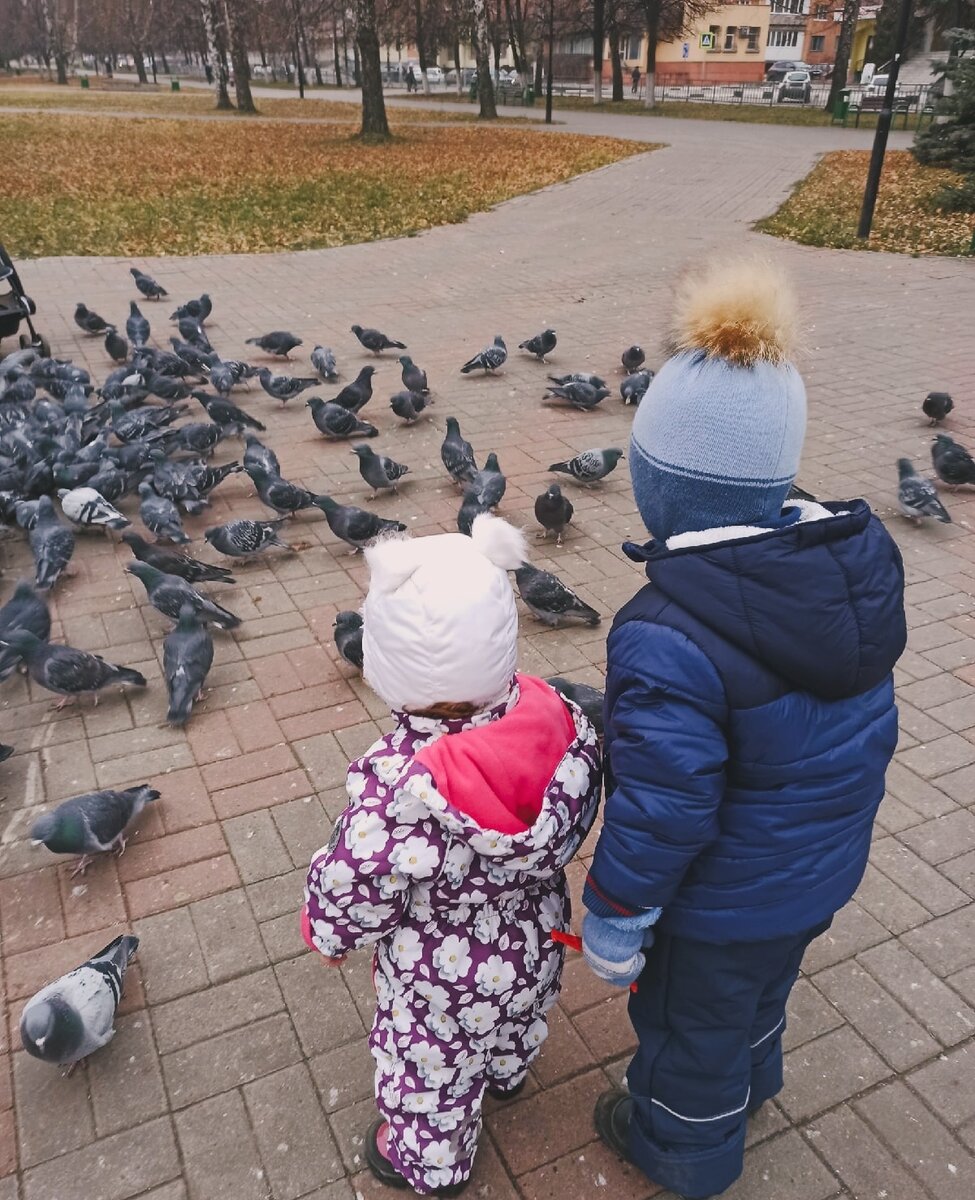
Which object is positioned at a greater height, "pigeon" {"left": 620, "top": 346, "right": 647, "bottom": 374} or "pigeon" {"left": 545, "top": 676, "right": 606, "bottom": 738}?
"pigeon" {"left": 545, "top": 676, "right": 606, "bottom": 738}

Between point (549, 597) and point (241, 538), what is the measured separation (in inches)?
82.7

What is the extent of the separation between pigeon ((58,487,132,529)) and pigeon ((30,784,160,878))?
9.56ft

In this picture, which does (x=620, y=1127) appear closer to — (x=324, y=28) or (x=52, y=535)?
(x=52, y=535)

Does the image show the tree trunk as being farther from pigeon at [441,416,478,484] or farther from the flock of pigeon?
pigeon at [441,416,478,484]

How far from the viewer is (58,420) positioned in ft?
24.9

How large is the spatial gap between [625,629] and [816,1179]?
189 cm

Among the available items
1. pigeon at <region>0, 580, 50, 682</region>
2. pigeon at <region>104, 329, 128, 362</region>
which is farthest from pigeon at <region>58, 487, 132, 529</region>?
pigeon at <region>104, 329, 128, 362</region>

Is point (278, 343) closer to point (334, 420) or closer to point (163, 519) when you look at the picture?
point (334, 420)

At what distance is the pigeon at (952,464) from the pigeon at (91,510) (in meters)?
5.99

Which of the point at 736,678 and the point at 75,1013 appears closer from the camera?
the point at 736,678

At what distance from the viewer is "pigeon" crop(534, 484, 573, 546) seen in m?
6.12

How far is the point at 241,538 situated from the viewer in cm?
595

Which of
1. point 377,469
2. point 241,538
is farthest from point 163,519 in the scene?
point 377,469

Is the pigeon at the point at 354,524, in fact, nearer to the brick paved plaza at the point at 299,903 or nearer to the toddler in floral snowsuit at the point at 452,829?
the brick paved plaza at the point at 299,903
